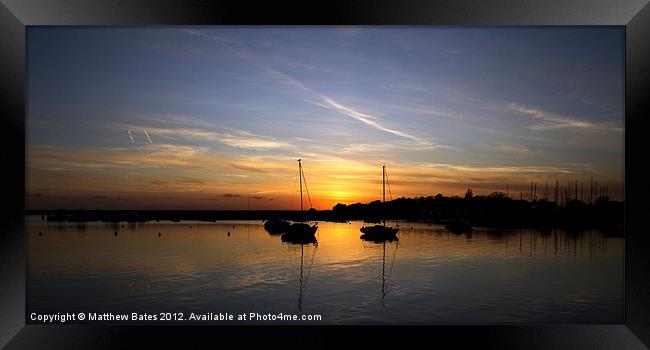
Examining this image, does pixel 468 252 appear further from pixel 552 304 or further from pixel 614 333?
pixel 614 333

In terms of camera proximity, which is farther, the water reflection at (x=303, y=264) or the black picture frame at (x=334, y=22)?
the water reflection at (x=303, y=264)

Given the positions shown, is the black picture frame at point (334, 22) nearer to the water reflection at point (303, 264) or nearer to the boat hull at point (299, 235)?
the water reflection at point (303, 264)

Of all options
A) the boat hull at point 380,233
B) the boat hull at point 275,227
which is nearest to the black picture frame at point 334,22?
the boat hull at point 380,233

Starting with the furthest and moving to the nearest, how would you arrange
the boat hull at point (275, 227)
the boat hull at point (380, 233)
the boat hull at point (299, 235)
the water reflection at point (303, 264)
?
the boat hull at point (275, 227)
the boat hull at point (380, 233)
the boat hull at point (299, 235)
the water reflection at point (303, 264)

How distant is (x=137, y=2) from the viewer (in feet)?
9.84

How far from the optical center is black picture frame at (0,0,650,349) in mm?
2988

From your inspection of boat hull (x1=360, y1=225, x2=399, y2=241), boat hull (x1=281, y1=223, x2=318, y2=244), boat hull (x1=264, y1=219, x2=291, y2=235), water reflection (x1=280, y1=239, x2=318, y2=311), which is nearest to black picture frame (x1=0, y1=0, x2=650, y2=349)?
water reflection (x1=280, y1=239, x2=318, y2=311)

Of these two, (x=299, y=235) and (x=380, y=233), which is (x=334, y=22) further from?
(x=380, y=233)

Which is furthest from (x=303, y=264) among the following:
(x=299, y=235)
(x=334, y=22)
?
(x=334, y=22)

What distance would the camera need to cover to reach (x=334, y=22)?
3.06m

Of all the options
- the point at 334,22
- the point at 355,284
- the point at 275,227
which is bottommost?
the point at 275,227

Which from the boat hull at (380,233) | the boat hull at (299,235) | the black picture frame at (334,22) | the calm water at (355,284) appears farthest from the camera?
the boat hull at (380,233)

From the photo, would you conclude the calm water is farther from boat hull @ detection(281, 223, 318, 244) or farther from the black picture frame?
boat hull @ detection(281, 223, 318, 244)

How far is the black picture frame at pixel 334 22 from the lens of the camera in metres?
2.99
